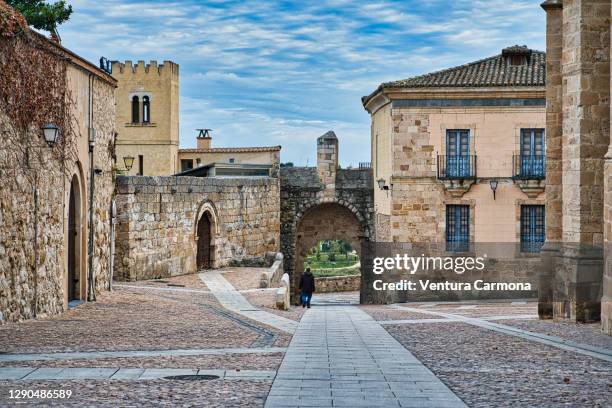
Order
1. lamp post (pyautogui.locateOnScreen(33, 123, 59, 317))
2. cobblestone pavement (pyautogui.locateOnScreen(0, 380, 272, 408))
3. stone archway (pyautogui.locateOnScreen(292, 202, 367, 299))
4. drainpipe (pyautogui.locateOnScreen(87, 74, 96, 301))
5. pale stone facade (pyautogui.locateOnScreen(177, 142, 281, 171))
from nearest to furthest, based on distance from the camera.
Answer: cobblestone pavement (pyautogui.locateOnScreen(0, 380, 272, 408))
lamp post (pyautogui.locateOnScreen(33, 123, 59, 317))
drainpipe (pyautogui.locateOnScreen(87, 74, 96, 301))
stone archway (pyautogui.locateOnScreen(292, 202, 367, 299))
pale stone facade (pyautogui.locateOnScreen(177, 142, 281, 171))

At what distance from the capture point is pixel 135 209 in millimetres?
26406

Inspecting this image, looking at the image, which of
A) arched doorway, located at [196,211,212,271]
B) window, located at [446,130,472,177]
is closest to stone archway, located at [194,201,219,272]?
arched doorway, located at [196,211,212,271]

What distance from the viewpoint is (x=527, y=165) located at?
3195 cm

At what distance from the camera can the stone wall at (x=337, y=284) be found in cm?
4503

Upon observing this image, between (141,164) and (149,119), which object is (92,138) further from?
(149,119)

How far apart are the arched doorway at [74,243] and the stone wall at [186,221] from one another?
19.8 ft

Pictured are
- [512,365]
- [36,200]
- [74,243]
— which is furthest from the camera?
[74,243]

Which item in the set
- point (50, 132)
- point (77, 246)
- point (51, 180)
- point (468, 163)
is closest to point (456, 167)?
point (468, 163)

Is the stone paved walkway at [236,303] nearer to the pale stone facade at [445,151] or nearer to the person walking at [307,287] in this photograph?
the person walking at [307,287]

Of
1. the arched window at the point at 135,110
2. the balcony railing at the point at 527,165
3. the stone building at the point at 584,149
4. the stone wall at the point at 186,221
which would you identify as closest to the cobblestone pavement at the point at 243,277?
the stone wall at the point at 186,221

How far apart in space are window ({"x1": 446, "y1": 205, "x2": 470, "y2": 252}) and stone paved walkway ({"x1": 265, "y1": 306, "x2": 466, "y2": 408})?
1851 cm

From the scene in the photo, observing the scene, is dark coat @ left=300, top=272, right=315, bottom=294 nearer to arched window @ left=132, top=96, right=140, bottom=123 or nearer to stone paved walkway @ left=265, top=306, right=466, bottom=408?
stone paved walkway @ left=265, top=306, right=466, bottom=408

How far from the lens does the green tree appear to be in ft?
117

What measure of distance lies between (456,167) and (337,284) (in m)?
15.4
